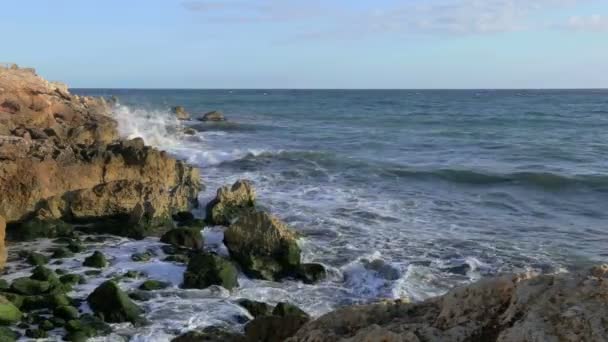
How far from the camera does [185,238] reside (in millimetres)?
14039

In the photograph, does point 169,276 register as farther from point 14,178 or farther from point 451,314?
point 451,314

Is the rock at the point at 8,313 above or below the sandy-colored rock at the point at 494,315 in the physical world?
below

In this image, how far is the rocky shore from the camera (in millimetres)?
4141

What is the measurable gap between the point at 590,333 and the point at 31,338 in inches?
303

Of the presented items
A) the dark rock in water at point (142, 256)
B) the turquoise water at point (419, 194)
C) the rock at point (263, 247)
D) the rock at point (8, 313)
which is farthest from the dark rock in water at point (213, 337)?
the dark rock in water at point (142, 256)

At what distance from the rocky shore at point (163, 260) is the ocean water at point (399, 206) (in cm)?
49

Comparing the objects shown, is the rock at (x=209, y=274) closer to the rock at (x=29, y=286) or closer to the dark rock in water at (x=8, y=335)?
the rock at (x=29, y=286)

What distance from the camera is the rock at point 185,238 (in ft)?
45.9

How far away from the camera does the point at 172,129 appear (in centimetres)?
4062

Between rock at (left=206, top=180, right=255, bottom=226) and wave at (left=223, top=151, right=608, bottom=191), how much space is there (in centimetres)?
976

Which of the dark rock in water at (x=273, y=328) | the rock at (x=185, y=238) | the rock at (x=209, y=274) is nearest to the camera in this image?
the dark rock in water at (x=273, y=328)

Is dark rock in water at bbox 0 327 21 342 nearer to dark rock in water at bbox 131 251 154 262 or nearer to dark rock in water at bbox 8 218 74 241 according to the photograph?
dark rock in water at bbox 131 251 154 262

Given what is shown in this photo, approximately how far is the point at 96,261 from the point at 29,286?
1.93 m

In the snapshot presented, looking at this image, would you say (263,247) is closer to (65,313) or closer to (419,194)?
(65,313)
